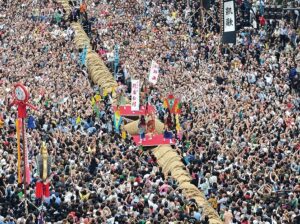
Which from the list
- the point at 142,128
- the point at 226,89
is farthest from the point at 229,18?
the point at 142,128

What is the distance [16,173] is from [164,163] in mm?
6788

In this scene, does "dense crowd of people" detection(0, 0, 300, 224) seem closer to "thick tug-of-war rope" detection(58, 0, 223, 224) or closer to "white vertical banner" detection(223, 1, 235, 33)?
"thick tug-of-war rope" detection(58, 0, 223, 224)

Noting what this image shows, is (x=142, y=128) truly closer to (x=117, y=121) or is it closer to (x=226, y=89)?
(x=117, y=121)

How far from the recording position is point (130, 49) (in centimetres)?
5056

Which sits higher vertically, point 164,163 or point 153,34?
point 153,34

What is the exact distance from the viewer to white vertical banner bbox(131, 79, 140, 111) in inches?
1641

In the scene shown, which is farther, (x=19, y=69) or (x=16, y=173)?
(x=19, y=69)

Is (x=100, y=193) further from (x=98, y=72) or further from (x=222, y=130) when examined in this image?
(x=98, y=72)

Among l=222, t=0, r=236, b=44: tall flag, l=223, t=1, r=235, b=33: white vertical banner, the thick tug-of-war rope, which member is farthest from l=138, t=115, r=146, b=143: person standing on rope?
l=223, t=1, r=235, b=33: white vertical banner

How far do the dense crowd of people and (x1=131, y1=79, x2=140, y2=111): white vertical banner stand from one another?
42.1 inches

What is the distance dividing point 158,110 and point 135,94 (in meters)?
2.18

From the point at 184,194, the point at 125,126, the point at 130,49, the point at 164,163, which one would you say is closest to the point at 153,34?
the point at 130,49

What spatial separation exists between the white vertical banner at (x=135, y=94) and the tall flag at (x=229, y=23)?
19.4ft

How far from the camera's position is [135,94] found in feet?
138
